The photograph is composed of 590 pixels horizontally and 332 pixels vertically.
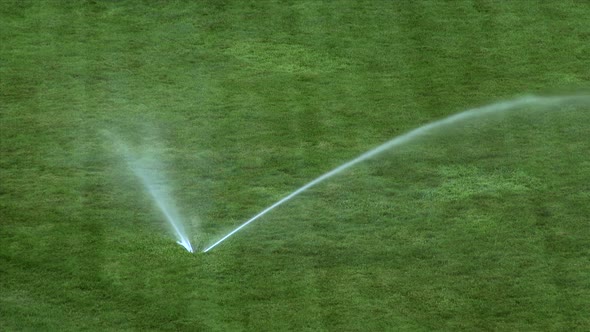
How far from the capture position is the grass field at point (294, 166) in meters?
5.65

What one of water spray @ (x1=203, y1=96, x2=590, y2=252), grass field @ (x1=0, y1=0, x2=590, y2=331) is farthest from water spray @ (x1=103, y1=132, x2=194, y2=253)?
water spray @ (x1=203, y1=96, x2=590, y2=252)

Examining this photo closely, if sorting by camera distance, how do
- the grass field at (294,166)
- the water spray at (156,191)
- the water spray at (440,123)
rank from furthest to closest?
the water spray at (440,123) < the water spray at (156,191) < the grass field at (294,166)

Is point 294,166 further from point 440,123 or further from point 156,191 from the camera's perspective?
point 440,123

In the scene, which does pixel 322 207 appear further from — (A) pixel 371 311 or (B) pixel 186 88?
(B) pixel 186 88

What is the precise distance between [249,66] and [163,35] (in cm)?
96

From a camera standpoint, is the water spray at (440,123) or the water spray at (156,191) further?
the water spray at (440,123)

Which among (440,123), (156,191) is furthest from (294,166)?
(440,123)

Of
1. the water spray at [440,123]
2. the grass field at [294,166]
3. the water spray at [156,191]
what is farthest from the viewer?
the water spray at [440,123]

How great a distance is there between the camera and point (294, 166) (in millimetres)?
7078

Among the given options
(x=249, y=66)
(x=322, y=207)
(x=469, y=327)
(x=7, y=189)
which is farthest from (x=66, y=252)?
(x=249, y=66)

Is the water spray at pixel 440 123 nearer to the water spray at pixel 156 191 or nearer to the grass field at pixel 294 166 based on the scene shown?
the grass field at pixel 294 166

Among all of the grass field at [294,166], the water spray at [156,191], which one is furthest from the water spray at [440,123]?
the water spray at [156,191]

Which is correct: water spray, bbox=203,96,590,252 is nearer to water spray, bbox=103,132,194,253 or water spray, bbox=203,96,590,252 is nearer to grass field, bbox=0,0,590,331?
grass field, bbox=0,0,590,331

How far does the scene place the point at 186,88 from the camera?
8.20 metres
